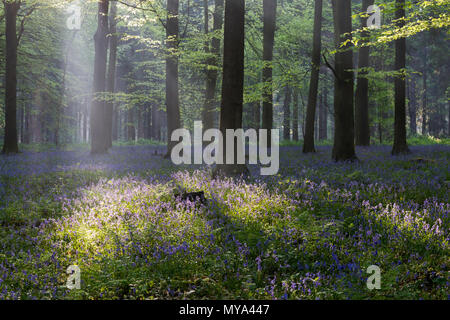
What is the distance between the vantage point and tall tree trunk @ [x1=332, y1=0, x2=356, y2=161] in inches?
477

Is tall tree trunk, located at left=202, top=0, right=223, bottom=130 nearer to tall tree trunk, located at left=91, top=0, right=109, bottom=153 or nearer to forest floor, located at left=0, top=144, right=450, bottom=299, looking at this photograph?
tall tree trunk, located at left=91, top=0, right=109, bottom=153

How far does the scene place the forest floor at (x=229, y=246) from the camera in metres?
3.34

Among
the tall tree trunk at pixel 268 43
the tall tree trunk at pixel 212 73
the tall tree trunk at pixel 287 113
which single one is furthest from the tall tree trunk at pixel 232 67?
the tall tree trunk at pixel 287 113

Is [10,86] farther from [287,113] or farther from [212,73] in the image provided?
[287,113]

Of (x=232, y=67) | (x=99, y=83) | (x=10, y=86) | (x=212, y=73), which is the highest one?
(x=212, y=73)

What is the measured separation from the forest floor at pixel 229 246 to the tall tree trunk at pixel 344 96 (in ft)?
16.8

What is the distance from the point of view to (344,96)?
12141 mm

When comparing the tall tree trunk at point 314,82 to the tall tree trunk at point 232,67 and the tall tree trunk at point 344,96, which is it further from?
the tall tree trunk at point 232,67

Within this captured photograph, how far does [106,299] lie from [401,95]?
14.9 metres

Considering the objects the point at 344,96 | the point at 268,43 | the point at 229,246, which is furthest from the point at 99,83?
the point at 229,246

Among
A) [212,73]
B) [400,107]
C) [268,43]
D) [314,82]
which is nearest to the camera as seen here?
[400,107]

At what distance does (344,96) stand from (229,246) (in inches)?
376

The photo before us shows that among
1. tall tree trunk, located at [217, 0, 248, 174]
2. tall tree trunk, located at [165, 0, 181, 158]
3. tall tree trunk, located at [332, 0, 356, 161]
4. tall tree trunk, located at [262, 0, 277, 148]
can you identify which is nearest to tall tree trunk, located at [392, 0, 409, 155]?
tall tree trunk, located at [332, 0, 356, 161]

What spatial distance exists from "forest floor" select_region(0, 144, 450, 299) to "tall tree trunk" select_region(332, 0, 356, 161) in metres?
5.13
